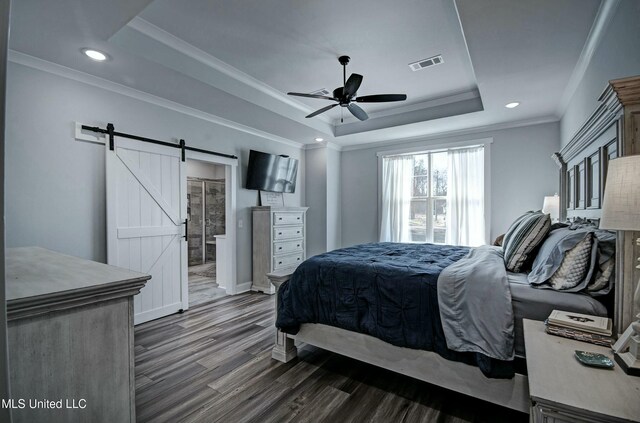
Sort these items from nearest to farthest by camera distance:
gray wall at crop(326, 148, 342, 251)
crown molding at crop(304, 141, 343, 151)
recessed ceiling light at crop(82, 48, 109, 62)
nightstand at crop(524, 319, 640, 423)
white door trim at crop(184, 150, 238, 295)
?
nightstand at crop(524, 319, 640, 423), recessed ceiling light at crop(82, 48, 109, 62), white door trim at crop(184, 150, 238, 295), crown molding at crop(304, 141, 343, 151), gray wall at crop(326, 148, 342, 251)

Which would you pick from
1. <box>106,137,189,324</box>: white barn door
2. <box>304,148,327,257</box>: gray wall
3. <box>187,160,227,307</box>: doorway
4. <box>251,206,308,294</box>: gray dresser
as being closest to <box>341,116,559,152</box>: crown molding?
<box>304,148,327,257</box>: gray wall

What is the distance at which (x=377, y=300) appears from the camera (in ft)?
6.88

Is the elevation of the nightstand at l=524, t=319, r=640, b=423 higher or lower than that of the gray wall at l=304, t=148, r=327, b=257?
lower

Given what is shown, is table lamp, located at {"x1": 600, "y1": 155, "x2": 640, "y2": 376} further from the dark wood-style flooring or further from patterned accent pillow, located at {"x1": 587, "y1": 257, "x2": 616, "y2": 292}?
the dark wood-style flooring

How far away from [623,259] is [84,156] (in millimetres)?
4146

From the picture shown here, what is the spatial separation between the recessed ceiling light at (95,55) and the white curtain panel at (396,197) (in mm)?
4362

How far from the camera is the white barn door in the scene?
3.16 metres

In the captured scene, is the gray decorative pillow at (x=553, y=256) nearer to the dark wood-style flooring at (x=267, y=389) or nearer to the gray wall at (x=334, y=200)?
the dark wood-style flooring at (x=267, y=389)

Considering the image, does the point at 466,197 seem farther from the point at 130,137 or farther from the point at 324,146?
the point at 130,137

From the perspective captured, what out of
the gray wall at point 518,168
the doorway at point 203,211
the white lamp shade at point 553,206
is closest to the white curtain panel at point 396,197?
the gray wall at point 518,168

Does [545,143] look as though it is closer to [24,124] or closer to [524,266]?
[524,266]

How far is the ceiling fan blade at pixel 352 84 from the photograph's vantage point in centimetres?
270

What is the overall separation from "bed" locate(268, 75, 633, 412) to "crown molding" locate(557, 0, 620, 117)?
72 centimetres

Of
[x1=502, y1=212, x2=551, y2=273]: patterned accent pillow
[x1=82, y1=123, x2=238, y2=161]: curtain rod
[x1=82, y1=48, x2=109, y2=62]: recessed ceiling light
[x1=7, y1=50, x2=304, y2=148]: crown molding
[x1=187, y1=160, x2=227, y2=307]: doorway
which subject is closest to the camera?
[x1=502, y1=212, x2=551, y2=273]: patterned accent pillow
